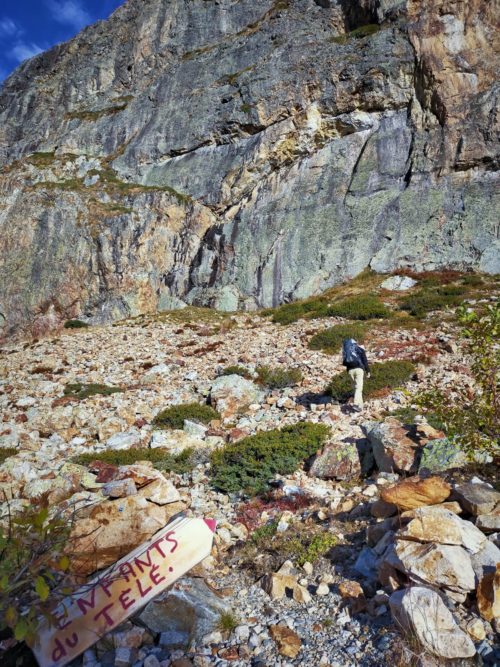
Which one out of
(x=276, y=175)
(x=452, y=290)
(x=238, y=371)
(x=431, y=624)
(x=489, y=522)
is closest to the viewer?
(x=431, y=624)

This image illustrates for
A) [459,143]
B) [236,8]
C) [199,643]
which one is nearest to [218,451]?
[199,643]

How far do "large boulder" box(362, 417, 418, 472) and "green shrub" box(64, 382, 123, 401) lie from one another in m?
8.33

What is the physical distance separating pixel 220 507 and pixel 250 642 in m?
2.93

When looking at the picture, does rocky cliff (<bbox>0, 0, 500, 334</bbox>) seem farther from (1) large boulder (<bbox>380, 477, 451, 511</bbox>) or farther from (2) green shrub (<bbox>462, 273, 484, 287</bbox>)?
(1) large boulder (<bbox>380, 477, 451, 511</bbox>)

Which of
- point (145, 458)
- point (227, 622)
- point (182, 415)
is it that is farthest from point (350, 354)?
point (227, 622)

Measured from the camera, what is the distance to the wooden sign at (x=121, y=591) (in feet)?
10.9

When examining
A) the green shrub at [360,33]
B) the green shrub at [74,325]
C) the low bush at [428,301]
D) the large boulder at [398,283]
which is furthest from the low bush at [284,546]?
the green shrub at [360,33]

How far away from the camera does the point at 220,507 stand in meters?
6.37

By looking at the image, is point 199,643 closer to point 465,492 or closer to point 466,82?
point 465,492

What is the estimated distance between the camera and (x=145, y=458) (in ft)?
26.6

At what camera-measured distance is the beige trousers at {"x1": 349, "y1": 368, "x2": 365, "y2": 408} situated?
31.5ft

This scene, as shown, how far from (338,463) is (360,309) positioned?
1501cm

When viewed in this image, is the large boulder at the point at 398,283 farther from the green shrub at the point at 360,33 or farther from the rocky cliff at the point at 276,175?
the green shrub at the point at 360,33

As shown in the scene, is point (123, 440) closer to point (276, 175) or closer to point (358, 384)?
point (358, 384)
